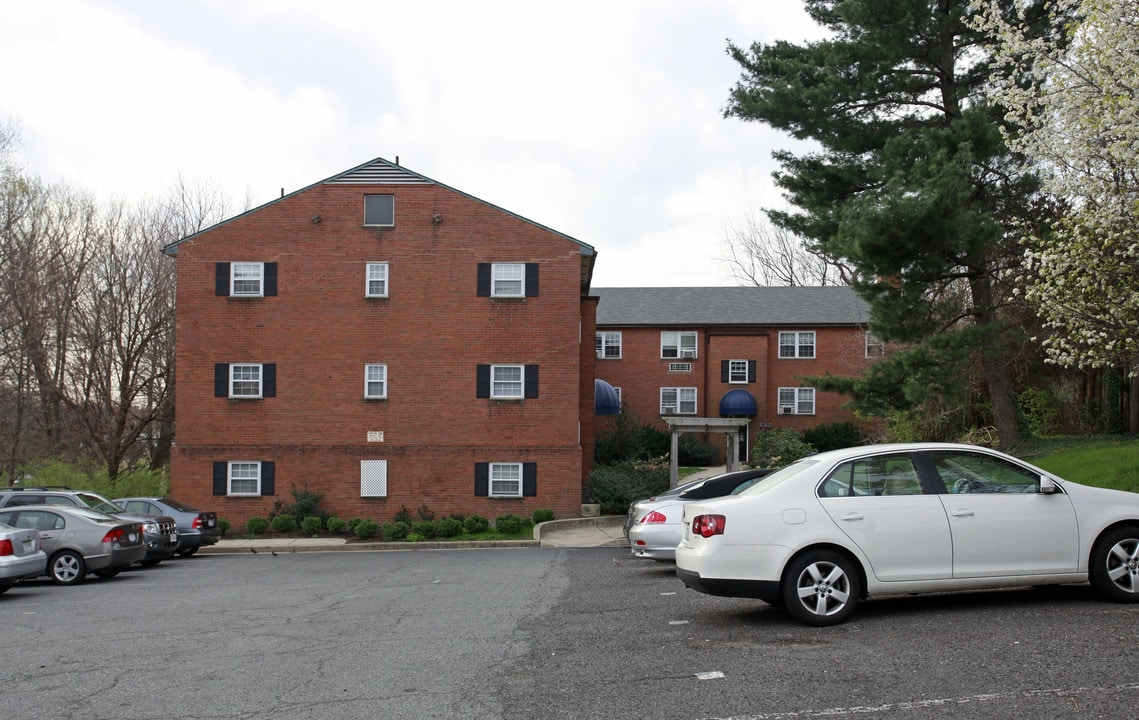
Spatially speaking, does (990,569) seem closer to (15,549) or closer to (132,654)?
(132,654)

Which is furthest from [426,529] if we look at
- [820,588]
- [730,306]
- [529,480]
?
[730,306]

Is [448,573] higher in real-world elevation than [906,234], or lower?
lower

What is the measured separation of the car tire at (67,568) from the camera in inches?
724

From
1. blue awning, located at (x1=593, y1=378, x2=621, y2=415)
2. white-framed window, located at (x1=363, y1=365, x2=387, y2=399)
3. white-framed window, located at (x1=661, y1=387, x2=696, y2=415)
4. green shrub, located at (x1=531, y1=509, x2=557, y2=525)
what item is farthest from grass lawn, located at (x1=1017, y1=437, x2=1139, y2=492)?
white-framed window, located at (x1=661, y1=387, x2=696, y2=415)

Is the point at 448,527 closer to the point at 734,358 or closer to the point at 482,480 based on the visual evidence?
the point at 482,480

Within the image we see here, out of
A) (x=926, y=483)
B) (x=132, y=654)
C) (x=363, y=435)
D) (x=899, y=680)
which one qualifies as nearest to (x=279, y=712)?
(x=132, y=654)

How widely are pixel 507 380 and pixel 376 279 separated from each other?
198 inches

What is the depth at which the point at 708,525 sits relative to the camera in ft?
30.8

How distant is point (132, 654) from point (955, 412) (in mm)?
27449

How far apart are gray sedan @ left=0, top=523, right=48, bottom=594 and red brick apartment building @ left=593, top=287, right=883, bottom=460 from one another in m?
34.7

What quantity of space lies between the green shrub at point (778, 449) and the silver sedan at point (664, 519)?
18.1 metres

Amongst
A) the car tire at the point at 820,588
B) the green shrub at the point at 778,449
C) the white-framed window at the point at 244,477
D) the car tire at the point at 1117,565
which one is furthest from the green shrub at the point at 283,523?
the car tire at the point at 1117,565

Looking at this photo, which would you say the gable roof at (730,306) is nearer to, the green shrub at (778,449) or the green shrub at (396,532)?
the green shrub at (778,449)

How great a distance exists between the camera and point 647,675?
7812 mm
